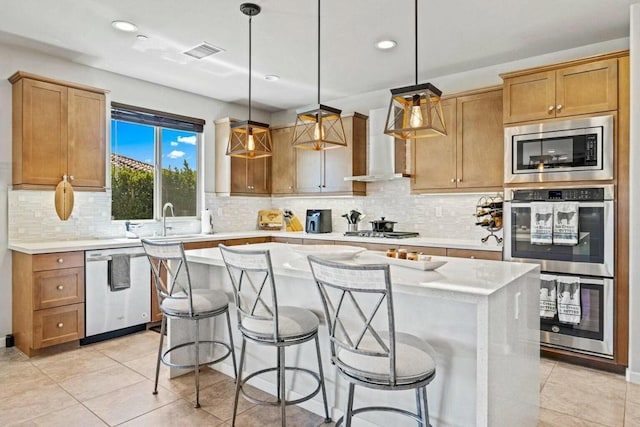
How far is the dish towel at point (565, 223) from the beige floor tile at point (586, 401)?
3.45 feet

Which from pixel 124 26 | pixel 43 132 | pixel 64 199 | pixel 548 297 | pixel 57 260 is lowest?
pixel 548 297

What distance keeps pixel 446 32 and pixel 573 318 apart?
2522 millimetres

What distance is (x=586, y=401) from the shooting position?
8.55 ft

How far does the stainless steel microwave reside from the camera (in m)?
3.02

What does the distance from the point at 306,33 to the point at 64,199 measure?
2.68m

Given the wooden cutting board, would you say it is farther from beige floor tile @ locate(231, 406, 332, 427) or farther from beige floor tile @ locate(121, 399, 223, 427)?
beige floor tile @ locate(231, 406, 332, 427)

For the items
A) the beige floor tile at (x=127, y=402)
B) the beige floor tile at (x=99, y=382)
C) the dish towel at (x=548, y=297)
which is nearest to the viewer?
the beige floor tile at (x=127, y=402)

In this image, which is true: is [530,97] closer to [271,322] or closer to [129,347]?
[271,322]

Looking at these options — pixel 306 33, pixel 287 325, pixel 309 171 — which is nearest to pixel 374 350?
pixel 287 325

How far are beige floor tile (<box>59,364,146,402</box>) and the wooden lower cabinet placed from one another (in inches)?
26.0

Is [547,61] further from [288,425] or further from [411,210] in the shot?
[288,425]

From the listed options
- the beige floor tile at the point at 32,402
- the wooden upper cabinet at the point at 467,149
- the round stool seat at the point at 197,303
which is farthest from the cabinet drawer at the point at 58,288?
the wooden upper cabinet at the point at 467,149

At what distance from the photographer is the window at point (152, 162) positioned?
4.43 m

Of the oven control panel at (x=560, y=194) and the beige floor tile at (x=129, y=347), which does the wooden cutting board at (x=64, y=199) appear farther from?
the oven control panel at (x=560, y=194)
